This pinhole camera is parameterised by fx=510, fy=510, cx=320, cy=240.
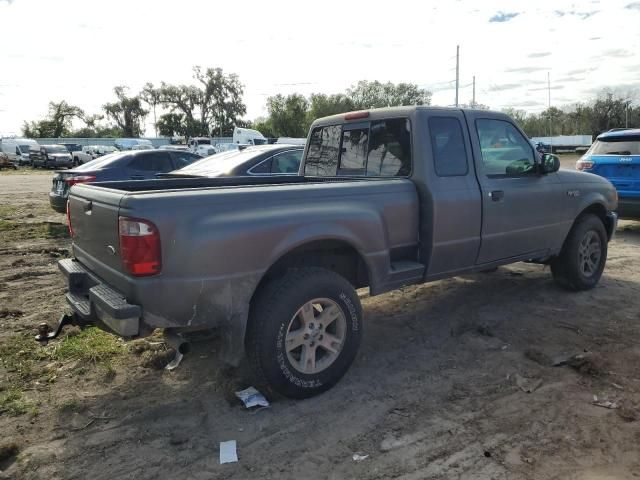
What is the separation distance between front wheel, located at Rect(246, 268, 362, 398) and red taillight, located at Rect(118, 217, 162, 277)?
0.75 metres

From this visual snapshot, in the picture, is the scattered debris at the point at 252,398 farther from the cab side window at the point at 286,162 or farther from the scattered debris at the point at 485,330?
the cab side window at the point at 286,162

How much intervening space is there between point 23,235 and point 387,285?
812cm

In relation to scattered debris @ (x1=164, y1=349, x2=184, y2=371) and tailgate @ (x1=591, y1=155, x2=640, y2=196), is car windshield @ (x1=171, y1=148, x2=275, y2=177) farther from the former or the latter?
tailgate @ (x1=591, y1=155, x2=640, y2=196)

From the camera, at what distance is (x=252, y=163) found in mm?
7875

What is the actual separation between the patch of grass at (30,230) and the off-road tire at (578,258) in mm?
8228

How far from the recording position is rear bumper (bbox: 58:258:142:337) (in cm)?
290

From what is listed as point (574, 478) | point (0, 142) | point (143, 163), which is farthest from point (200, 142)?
point (574, 478)

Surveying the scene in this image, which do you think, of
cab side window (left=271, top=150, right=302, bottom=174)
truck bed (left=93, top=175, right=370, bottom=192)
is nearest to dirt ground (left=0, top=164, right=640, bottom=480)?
truck bed (left=93, top=175, right=370, bottom=192)

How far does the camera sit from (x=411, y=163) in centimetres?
423

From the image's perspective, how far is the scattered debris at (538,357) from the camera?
4008mm

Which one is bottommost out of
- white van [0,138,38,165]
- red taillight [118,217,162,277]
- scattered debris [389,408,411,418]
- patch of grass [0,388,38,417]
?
scattered debris [389,408,411,418]

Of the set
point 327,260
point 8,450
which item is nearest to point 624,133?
point 327,260

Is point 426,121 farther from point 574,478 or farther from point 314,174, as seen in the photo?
point 574,478

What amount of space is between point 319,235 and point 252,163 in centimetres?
473
